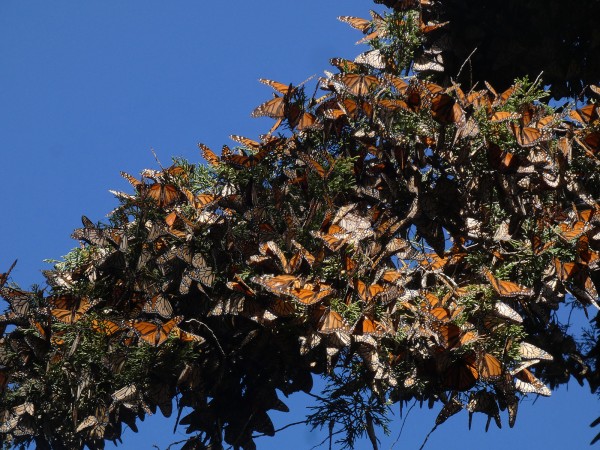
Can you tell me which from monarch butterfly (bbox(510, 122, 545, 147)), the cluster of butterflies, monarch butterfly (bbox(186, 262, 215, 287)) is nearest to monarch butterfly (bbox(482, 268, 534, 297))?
the cluster of butterflies

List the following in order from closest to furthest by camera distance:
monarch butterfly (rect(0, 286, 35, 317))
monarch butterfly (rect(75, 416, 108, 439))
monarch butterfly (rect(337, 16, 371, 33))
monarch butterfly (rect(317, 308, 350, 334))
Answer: monarch butterfly (rect(317, 308, 350, 334)), monarch butterfly (rect(75, 416, 108, 439)), monarch butterfly (rect(0, 286, 35, 317)), monarch butterfly (rect(337, 16, 371, 33))

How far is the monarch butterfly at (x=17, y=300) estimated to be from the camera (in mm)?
2736

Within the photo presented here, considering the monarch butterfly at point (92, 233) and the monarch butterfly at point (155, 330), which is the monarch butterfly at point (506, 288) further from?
the monarch butterfly at point (92, 233)

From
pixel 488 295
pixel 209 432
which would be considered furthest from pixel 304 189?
pixel 209 432

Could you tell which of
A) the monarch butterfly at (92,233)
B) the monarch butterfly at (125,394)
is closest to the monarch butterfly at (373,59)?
the monarch butterfly at (92,233)

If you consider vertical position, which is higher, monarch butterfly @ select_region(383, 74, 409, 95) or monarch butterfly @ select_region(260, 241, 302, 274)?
monarch butterfly @ select_region(383, 74, 409, 95)

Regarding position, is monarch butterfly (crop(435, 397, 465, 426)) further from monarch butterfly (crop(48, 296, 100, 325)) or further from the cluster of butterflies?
monarch butterfly (crop(48, 296, 100, 325))

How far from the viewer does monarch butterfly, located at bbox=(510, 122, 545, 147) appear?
8.58 feet

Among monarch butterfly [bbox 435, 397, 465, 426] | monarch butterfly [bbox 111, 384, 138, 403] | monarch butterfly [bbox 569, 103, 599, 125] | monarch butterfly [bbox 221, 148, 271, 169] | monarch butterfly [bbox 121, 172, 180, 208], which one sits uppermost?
monarch butterfly [bbox 121, 172, 180, 208]

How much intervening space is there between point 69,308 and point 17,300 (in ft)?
0.54

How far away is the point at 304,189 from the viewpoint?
2.77 metres

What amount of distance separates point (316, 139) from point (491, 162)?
55cm

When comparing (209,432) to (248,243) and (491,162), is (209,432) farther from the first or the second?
(491,162)

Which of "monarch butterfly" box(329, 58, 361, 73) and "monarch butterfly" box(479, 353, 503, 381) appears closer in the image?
"monarch butterfly" box(479, 353, 503, 381)
